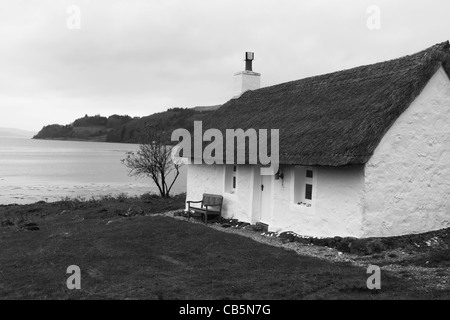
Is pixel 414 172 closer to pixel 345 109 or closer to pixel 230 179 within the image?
pixel 345 109

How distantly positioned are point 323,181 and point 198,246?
3706 mm

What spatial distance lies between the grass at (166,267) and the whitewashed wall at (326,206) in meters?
1.50

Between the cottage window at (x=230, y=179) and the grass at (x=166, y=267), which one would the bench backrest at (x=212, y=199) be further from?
the grass at (x=166, y=267)

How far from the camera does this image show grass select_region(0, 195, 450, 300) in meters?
7.19

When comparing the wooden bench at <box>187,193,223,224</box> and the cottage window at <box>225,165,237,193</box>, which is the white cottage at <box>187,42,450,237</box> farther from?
the wooden bench at <box>187,193,223,224</box>

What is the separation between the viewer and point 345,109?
1242cm

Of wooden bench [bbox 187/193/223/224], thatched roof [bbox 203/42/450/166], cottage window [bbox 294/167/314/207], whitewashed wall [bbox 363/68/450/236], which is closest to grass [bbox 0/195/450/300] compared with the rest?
wooden bench [bbox 187/193/223/224]

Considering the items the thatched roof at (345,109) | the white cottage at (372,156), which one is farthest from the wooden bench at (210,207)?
the thatched roof at (345,109)

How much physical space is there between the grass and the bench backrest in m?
1.42

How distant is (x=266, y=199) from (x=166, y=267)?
5484mm

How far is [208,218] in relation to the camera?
1594 cm

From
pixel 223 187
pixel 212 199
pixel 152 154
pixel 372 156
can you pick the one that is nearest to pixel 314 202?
pixel 372 156
